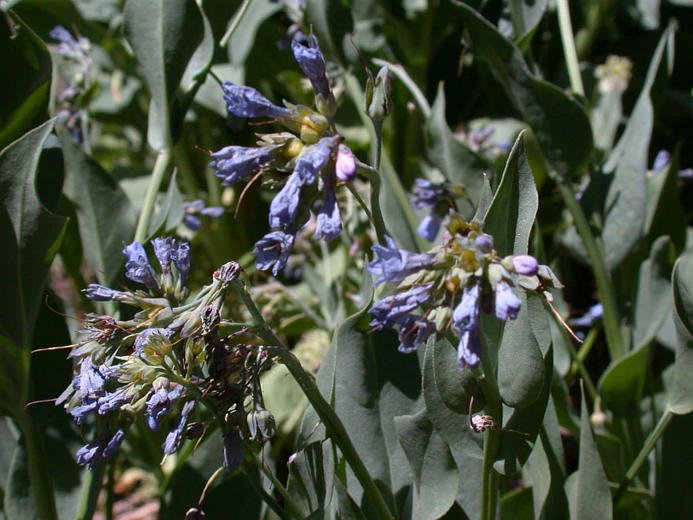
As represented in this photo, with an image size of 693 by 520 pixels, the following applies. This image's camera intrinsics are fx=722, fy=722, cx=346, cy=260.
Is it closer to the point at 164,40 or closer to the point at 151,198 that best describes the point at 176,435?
the point at 151,198

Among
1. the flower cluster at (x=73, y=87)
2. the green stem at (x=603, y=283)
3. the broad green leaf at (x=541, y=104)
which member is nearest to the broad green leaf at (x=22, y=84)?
the flower cluster at (x=73, y=87)

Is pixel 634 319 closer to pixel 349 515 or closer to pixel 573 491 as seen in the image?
pixel 573 491

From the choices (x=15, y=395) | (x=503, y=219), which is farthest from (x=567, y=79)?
(x=15, y=395)

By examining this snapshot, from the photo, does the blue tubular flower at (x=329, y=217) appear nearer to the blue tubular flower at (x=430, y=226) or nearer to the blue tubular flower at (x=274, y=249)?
the blue tubular flower at (x=274, y=249)

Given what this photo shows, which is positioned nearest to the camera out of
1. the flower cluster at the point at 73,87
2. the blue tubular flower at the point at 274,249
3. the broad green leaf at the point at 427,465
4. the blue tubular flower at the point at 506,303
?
the blue tubular flower at the point at 506,303

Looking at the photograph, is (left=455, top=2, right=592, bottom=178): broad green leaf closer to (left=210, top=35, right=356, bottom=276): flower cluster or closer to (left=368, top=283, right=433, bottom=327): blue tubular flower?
(left=210, top=35, right=356, bottom=276): flower cluster

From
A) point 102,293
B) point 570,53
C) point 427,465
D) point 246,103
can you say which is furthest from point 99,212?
point 570,53

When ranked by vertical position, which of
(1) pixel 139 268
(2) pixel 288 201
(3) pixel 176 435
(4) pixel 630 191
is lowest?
(4) pixel 630 191
